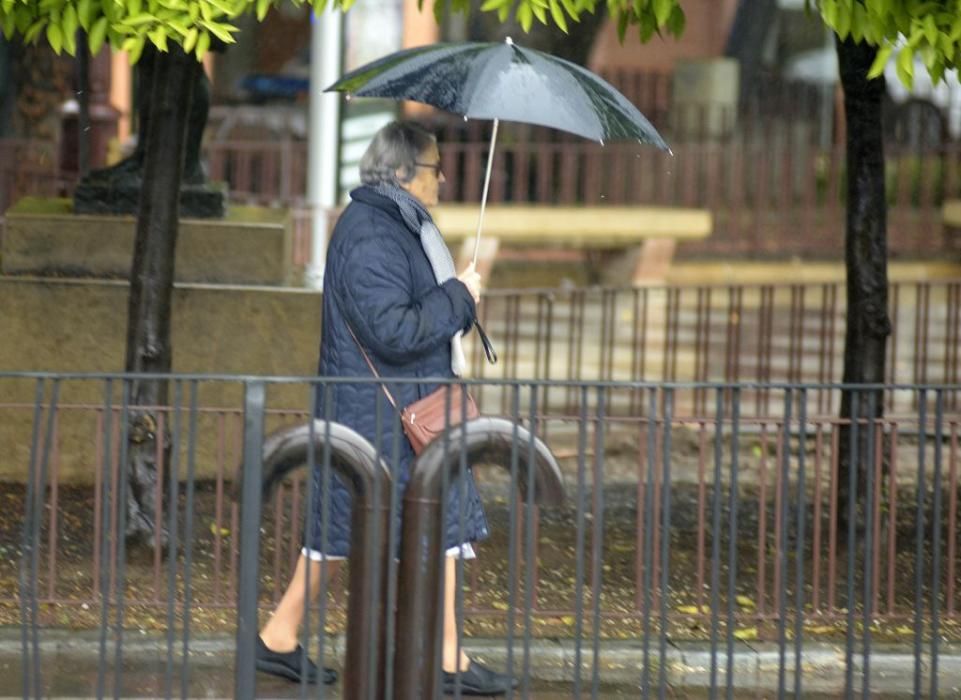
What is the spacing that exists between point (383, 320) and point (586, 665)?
1720 millimetres

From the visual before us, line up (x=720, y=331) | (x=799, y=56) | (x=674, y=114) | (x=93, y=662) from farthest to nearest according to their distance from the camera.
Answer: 1. (x=799, y=56)
2. (x=674, y=114)
3. (x=720, y=331)
4. (x=93, y=662)

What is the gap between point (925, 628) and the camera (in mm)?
7512

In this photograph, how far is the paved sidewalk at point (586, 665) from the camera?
6.71 metres

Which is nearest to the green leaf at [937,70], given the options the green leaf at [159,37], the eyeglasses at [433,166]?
the eyeglasses at [433,166]

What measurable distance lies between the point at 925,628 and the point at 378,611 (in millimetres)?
3103

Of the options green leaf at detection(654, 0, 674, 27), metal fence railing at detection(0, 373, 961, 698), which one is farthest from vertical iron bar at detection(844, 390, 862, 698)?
green leaf at detection(654, 0, 674, 27)

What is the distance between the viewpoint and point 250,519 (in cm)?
507

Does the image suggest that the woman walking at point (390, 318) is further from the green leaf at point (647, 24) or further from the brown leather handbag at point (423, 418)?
the green leaf at point (647, 24)

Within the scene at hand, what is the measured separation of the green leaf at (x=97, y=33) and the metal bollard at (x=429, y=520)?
211 cm

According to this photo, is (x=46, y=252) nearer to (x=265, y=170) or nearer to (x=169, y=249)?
(x=169, y=249)

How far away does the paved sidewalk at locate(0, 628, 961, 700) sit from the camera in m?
6.71

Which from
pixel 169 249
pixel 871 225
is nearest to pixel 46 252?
pixel 169 249

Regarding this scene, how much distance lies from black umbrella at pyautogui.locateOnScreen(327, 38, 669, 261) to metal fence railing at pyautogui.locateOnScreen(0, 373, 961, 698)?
89 cm

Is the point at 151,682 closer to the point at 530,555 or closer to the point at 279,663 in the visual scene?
the point at 279,663
